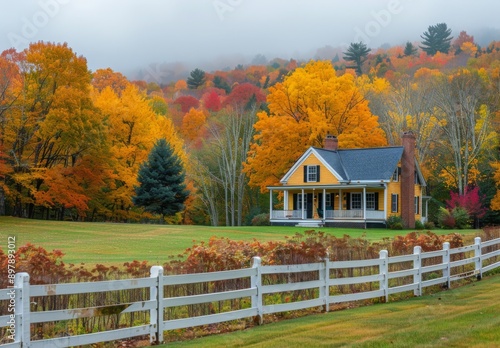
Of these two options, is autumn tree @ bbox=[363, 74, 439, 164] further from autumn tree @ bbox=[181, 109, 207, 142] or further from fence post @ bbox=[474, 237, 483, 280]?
fence post @ bbox=[474, 237, 483, 280]

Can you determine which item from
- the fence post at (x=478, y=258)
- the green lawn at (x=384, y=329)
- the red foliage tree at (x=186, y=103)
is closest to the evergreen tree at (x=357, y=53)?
the red foliage tree at (x=186, y=103)

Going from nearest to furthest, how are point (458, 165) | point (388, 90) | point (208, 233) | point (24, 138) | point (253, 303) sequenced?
1. point (253, 303)
2. point (208, 233)
3. point (24, 138)
4. point (458, 165)
5. point (388, 90)

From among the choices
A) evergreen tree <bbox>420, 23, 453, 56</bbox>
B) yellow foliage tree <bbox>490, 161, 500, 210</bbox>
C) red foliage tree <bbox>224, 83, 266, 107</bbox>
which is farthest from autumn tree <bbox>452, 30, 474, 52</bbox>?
yellow foliage tree <bbox>490, 161, 500, 210</bbox>

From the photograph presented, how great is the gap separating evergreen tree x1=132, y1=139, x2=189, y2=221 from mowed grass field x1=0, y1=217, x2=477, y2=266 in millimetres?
10494

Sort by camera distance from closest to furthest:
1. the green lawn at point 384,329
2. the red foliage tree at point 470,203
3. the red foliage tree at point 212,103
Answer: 1. the green lawn at point 384,329
2. the red foliage tree at point 470,203
3. the red foliage tree at point 212,103

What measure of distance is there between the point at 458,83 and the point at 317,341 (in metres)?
52.5

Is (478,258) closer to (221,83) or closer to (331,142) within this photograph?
(331,142)

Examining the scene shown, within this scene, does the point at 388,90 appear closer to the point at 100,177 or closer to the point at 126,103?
the point at 126,103

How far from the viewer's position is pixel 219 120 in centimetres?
6962

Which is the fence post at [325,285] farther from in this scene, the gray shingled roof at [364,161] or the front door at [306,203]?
the front door at [306,203]

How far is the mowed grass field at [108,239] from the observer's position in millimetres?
21469

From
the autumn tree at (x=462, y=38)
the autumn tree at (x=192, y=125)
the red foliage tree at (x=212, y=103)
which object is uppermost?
the autumn tree at (x=462, y=38)

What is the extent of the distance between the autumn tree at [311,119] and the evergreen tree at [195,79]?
6328 cm

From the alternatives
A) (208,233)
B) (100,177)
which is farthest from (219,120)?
(208,233)
